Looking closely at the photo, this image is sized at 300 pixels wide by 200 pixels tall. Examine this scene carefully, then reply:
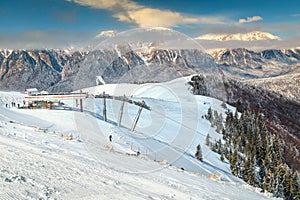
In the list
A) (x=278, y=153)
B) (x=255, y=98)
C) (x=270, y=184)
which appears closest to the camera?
(x=270, y=184)

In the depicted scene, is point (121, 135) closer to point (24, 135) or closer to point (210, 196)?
point (24, 135)

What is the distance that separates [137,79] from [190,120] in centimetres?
202

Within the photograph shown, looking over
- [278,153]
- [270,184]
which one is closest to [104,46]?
[270,184]

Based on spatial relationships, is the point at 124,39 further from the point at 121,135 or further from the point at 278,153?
the point at 278,153

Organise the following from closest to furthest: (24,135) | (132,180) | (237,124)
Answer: (132,180), (24,135), (237,124)

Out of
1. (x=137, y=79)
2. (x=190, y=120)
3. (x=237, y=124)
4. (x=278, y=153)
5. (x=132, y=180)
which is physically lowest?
(x=278, y=153)

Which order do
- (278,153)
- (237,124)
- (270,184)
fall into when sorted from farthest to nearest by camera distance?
(237,124) < (278,153) < (270,184)

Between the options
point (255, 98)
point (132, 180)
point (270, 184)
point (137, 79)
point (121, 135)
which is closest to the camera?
point (137, 79)

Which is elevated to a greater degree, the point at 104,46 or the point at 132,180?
the point at 104,46

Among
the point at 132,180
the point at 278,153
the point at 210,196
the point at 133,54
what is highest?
the point at 133,54

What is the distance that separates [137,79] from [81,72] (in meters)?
1.66

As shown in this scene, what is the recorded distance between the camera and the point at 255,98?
173500 millimetres

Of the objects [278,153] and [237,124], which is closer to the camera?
[278,153]

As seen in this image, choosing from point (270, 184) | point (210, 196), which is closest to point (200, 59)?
point (210, 196)
